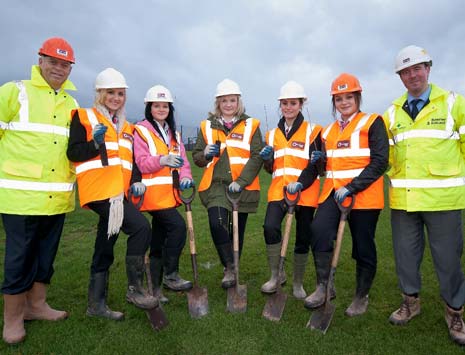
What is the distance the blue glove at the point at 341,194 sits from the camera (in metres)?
4.41

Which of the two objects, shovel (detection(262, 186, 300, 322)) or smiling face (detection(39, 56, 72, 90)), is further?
shovel (detection(262, 186, 300, 322))

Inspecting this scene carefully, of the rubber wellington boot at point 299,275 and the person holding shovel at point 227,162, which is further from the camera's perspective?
the rubber wellington boot at point 299,275

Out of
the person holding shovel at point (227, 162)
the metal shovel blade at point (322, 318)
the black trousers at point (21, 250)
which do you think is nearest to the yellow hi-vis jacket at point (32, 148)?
the black trousers at point (21, 250)

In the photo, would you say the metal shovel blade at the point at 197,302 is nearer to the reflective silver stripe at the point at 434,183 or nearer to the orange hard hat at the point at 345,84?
the reflective silver stripe at the point at 434,183

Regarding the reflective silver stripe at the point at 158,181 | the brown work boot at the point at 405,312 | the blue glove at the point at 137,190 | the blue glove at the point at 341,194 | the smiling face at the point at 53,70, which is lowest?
the brown work boot at the point at 405,312

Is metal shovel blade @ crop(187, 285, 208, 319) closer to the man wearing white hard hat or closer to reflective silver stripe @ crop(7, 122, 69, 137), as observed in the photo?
the man wearing white hard hat

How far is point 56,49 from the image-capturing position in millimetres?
4242

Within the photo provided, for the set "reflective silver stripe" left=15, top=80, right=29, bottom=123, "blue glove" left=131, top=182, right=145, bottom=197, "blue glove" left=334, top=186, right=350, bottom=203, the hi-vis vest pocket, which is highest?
"reflective silver stripe" left=15, top=80, right=29, bottom=123

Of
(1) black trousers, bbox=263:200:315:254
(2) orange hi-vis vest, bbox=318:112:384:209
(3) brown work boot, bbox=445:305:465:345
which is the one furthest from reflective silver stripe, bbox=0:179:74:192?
(3) brown work boot, bbox=445:305:465:345

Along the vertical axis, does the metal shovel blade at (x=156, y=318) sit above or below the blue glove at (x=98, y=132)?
below

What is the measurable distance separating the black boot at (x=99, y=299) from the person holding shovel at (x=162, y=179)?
2.22 ft

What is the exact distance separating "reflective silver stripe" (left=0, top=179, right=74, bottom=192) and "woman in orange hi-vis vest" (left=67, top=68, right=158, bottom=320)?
0.69 feet

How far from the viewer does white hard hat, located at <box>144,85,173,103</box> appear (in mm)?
5102

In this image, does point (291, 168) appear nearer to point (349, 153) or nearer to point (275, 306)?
point (349, 153)
